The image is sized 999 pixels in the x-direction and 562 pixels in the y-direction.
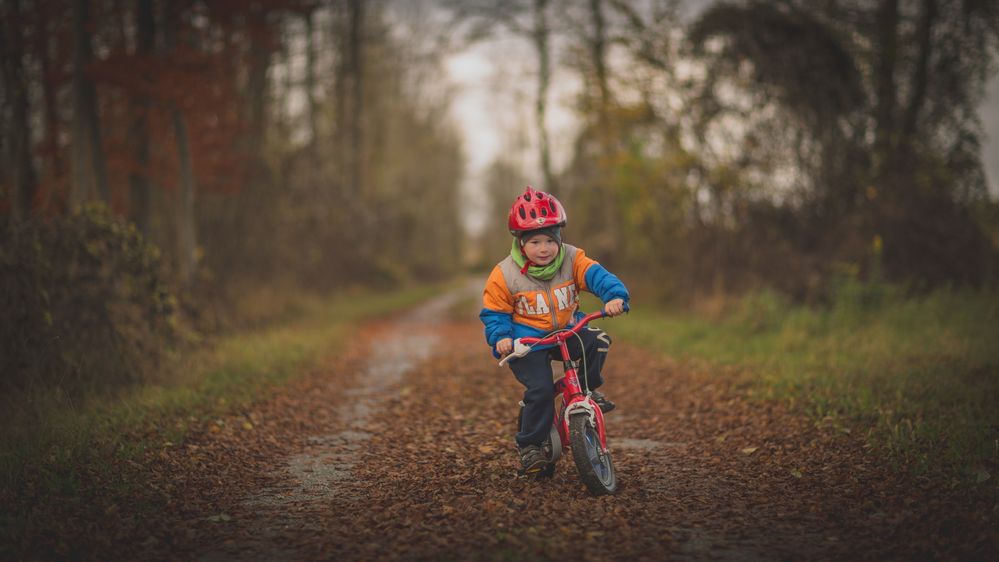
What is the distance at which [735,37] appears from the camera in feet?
47.7

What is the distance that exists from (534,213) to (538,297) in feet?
1.90

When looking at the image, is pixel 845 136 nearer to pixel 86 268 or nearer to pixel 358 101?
pixel 86 268

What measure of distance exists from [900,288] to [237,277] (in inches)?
490

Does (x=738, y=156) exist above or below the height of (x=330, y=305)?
above

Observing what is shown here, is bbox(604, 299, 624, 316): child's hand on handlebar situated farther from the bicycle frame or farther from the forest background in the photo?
the forest background

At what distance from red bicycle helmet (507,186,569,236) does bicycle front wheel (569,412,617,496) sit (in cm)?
128

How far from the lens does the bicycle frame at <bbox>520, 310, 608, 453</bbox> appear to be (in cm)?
484

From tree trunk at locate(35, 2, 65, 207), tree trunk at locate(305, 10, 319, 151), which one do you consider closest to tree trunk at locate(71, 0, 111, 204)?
tree trunk at locate(35, 2, 65, 207)

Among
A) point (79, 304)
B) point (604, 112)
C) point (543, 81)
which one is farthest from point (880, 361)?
point (543, 81)

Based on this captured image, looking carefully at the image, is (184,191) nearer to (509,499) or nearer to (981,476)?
(509,499)

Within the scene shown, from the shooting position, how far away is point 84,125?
402 inches

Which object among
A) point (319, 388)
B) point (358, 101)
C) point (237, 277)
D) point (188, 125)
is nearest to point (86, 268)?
point (319, 388)

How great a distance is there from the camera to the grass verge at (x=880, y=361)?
557 cm

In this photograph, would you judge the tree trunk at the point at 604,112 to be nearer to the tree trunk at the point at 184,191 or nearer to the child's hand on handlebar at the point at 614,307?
the tree trunk at the point at 184,191
